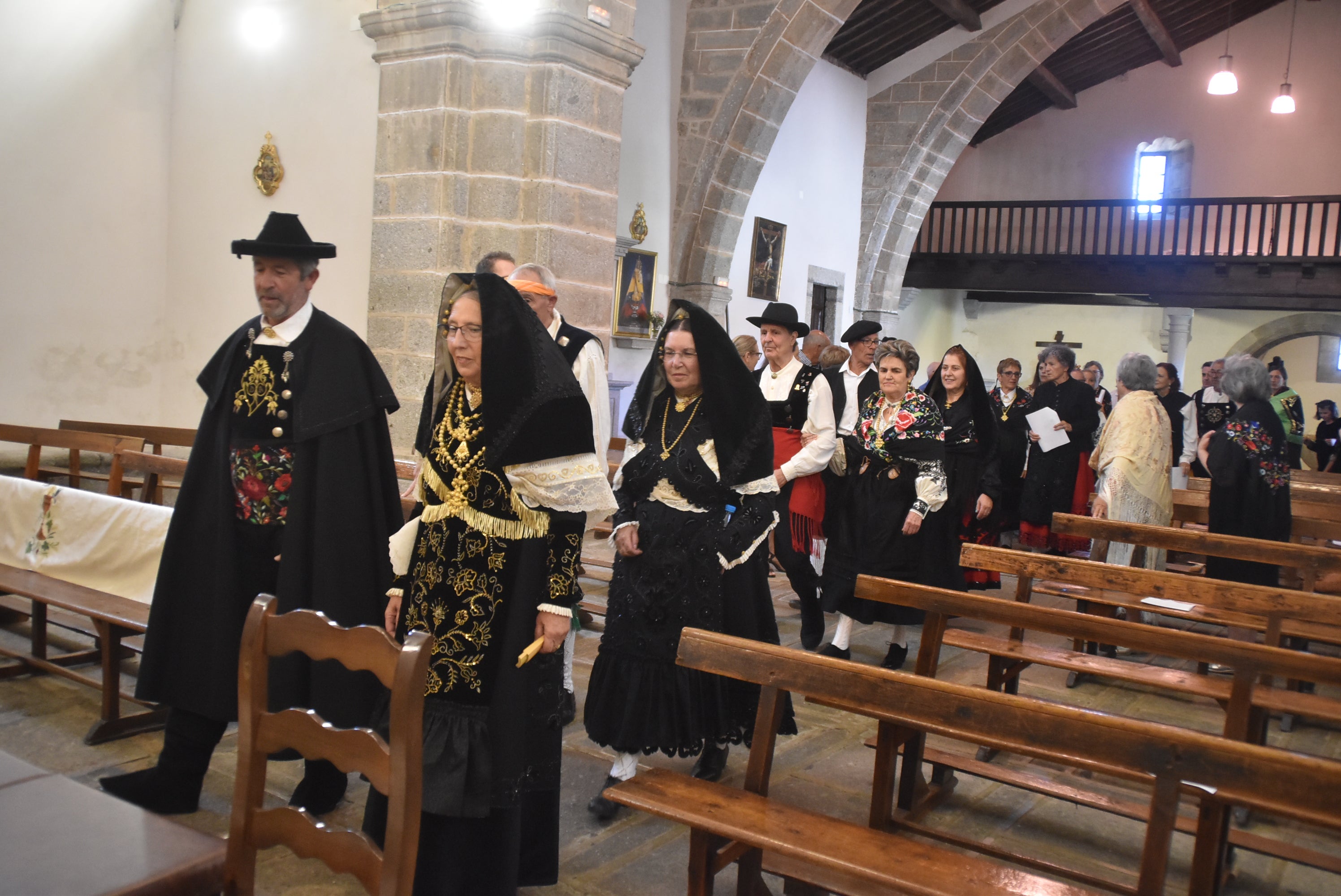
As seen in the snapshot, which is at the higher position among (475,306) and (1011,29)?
(1011,29)

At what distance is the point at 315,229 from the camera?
21.6ft

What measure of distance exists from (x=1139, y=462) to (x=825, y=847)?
4244 millimetres

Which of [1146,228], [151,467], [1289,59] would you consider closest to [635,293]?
[151,467]

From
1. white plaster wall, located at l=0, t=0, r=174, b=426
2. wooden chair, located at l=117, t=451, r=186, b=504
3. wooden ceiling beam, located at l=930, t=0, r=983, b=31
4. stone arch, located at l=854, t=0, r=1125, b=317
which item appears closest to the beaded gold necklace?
wooden chair, located at l=117, t=451, r=186, b=504

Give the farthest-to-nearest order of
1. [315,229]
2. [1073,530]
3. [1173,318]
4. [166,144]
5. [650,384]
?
[1173,318] < [166,144] < [315,229] < [1073,530] < [650,384]

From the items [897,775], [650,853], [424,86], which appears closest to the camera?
[650,853]

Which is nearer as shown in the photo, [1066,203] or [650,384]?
[650,384]

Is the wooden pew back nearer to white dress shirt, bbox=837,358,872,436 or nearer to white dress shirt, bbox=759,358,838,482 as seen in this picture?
white dress shirt, bbox=759,358,838,482

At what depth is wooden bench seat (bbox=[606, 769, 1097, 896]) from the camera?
196 cm

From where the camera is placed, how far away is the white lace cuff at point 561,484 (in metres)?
2.30

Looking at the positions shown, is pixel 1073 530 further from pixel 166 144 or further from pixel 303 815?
pixel 166 144

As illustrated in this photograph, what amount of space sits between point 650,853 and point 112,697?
182 centimetres

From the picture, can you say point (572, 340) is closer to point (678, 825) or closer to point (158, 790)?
point (678, 825)

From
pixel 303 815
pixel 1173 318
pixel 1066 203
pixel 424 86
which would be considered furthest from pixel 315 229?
pixel 1173 318
